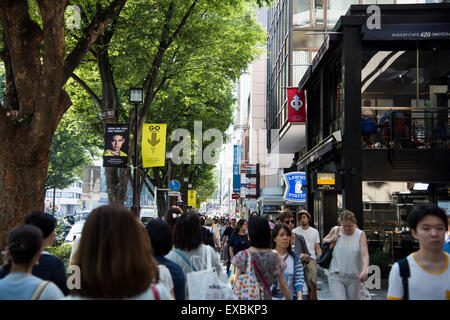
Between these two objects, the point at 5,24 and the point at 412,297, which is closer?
the point at 412,297

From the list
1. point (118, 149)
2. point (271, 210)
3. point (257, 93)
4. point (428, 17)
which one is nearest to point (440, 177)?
point (428, 17)

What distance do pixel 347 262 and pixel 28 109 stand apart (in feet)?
18.9

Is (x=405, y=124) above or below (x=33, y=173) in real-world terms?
above

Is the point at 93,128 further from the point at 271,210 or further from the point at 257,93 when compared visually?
the point at 257,93

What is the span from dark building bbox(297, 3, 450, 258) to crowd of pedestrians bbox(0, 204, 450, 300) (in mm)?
8435

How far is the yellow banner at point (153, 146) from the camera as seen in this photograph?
1922 cm

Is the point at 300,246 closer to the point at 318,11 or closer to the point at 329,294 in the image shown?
the point at 329,294

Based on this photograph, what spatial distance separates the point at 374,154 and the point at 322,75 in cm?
516

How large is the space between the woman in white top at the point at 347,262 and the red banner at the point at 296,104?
1542 cm

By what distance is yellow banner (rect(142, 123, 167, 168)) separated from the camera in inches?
757

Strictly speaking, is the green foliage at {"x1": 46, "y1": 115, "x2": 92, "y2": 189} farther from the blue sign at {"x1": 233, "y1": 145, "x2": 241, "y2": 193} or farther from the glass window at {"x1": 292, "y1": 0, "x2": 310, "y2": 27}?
the glass window at {"x1": 292, "y1": 0, "x2": 310, "y2": 27}

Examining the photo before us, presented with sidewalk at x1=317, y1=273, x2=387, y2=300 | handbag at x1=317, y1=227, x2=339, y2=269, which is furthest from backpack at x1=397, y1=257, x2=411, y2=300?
sidewalk at x1=317, y1=273, x2=387, y2=300

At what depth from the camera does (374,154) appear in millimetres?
15867

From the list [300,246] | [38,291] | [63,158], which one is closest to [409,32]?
[300,246]
